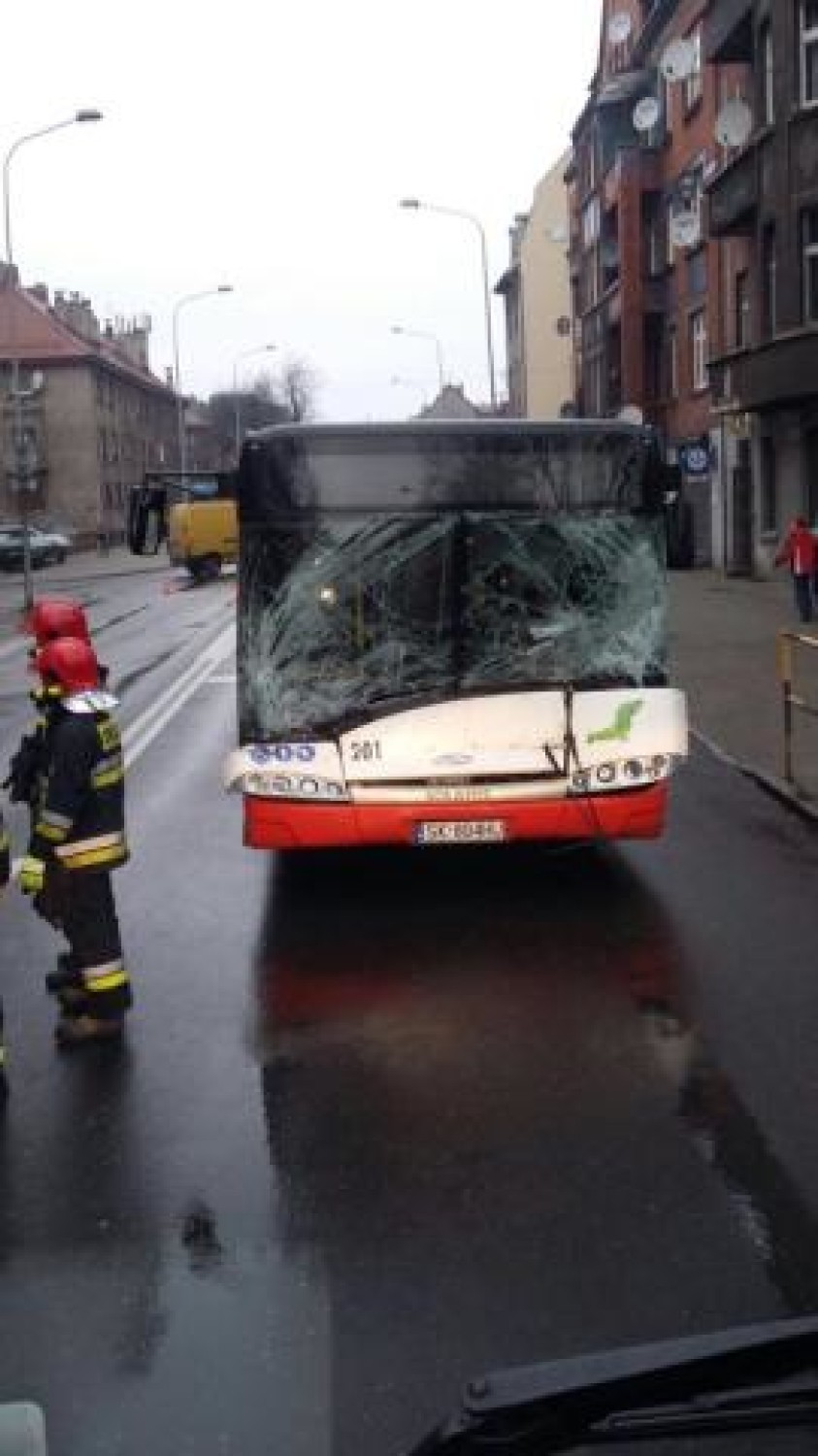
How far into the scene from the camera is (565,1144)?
505cm

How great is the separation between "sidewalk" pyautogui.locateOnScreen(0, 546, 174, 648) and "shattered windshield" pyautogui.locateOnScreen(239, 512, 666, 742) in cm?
2268

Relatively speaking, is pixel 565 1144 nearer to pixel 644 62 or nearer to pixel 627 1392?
pixel 627 1392

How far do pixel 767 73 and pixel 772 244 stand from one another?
297 centimetres

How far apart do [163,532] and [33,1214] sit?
5060 millimetres

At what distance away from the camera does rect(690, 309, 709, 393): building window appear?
1511 inches

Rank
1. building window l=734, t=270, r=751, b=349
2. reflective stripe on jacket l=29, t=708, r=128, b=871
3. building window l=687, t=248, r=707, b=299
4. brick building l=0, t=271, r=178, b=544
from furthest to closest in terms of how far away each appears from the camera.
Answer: brick building l=0, t=271, r=178, b=544, building window l=687, t=248, r=707, b=299, building window l=734, t=270, r=751, b=349, reflective stripe on jacket l=29, t=708, r=128, b=871

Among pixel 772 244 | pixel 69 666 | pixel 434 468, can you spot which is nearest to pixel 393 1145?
pixel 69 666

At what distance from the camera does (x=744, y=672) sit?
62.2ft

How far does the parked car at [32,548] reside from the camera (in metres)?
60.5

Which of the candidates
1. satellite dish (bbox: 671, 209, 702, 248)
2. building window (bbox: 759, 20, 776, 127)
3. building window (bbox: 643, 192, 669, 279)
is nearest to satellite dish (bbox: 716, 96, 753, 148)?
building window (bbox: 759, 20, 776, 127)

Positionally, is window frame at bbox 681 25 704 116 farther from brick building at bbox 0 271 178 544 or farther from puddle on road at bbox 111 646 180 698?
brick building at bbox 0 271 178 544

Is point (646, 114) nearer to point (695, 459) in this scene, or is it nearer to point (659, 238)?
point (659, 238)

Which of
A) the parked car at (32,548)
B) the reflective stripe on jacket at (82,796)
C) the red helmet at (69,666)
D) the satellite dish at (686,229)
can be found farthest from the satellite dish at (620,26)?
Answer: the reflective stripe on jacket at (82,796)

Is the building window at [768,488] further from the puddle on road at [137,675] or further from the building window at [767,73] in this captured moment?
the puddle on road at [137,675]
